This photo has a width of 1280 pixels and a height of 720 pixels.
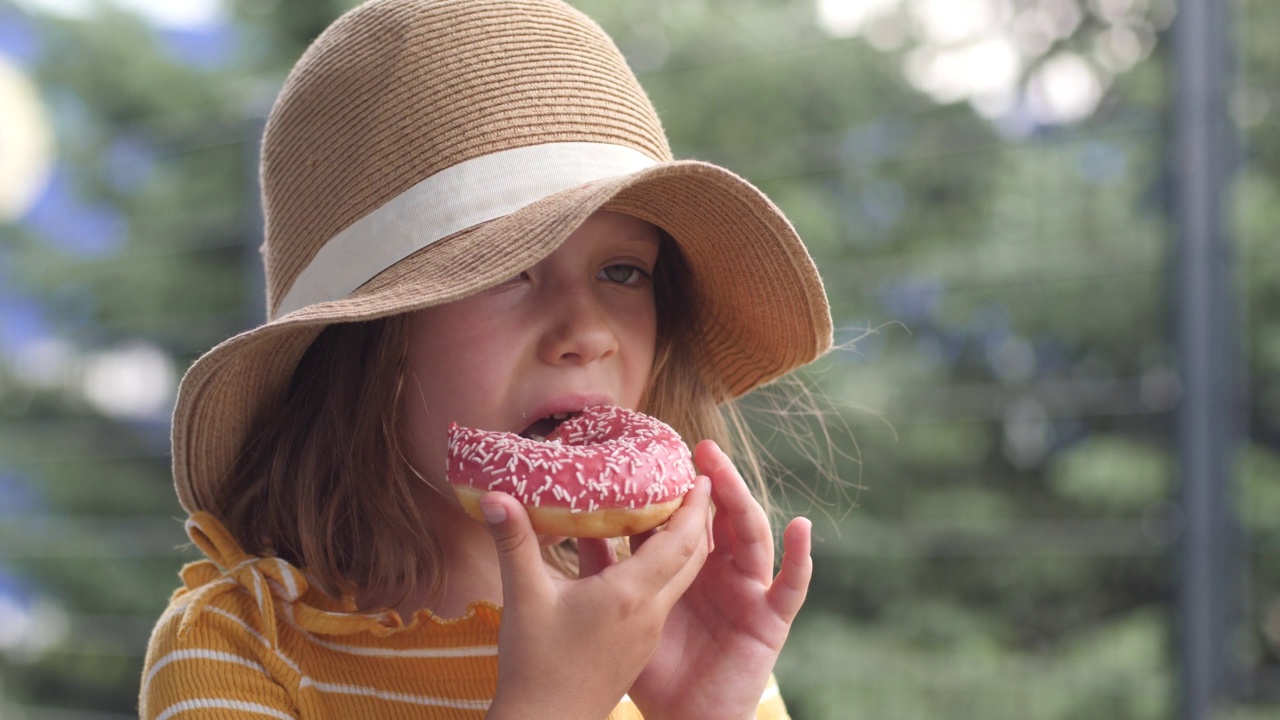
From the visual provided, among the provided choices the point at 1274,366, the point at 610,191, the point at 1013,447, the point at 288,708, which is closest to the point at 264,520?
the point at 288,708

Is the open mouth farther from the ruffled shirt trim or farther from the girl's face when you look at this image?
the ruffled shirt trim

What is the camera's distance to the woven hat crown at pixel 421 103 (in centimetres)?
108

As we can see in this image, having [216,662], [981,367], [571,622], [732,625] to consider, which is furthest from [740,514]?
[981,367]

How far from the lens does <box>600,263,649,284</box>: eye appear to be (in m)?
1.18

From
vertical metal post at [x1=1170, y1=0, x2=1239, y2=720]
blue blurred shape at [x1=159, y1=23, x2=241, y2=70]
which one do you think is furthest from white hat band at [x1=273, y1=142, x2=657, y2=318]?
blue blurred shape at [x1=159, y1=23, x2=241, y2=70]

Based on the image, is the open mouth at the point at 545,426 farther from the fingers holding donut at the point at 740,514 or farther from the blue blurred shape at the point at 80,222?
the blue blurred shape at the point at 80,222

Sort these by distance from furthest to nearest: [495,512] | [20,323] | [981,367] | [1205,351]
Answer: [20,323] < [981,367] < [1205,351] < [495,512]

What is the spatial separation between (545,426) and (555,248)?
0.21m

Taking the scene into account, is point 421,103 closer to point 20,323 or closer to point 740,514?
point 740,514

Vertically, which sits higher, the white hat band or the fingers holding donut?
the white hat band

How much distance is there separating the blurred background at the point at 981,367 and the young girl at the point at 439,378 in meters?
1.00

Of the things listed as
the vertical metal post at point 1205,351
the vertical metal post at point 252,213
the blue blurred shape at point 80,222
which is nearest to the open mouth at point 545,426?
the vertical metal post at point 1205,351

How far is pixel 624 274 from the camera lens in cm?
120

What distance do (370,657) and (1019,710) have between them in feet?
7.58
